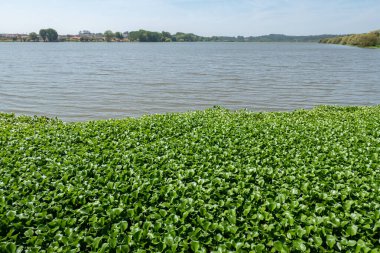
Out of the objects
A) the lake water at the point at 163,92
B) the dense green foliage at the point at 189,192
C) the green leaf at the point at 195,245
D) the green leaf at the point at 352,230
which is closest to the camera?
the green leaf at the point at 195,245

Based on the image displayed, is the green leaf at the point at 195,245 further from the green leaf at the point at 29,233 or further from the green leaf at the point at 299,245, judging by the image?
the green leaf at the point at 29,233

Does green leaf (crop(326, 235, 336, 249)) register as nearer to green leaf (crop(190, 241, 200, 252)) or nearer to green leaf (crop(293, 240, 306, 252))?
green leaf (crop(293, 240, 306, 252))

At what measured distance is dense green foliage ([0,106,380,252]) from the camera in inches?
260

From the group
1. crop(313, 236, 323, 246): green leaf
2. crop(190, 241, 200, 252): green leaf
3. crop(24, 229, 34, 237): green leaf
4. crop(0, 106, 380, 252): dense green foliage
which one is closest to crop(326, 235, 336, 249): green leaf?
crop(0, 106, 380, 252): dense green foliage

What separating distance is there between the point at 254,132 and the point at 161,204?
23.0 ft

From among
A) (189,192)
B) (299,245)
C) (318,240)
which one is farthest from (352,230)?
(189,192)

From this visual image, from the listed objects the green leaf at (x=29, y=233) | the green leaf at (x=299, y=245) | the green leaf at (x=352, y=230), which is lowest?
the green leaf at (x=29, y=233)

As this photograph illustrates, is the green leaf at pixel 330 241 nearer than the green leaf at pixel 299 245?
No

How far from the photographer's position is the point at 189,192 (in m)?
8.36

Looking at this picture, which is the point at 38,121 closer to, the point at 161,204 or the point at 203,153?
→ the point at 203,153

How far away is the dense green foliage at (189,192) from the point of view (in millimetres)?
6609

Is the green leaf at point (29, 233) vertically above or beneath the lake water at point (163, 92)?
above

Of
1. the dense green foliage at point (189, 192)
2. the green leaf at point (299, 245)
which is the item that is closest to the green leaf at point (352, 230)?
the dense green foliage at point (189, 192)

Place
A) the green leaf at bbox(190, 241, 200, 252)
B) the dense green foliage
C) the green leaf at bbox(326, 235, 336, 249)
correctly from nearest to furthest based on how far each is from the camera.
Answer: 1. the green leaf at bbox(190, 241, 200, 252)
2. the green leaf at bbox(326, 235, 336, 249)
3. the dense green foliage
